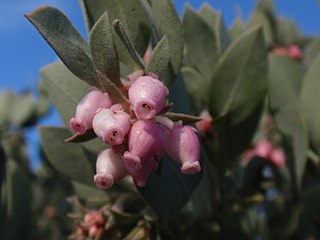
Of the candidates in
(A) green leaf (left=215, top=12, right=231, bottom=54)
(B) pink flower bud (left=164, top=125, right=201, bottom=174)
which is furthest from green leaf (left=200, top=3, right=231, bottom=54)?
(B) pink flower bud (left=164, top=125, right=201, bottom=174)

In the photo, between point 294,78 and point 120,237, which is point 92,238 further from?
point 294,78

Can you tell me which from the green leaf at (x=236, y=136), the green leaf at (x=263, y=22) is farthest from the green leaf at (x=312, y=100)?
the green leaf at (x=263, y=22)

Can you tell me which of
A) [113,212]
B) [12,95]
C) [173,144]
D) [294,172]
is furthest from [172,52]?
[12,95]

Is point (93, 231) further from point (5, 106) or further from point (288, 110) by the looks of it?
point (5, 106)

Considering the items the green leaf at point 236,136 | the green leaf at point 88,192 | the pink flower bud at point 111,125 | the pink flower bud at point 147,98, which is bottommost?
the green leaf at point 88,192

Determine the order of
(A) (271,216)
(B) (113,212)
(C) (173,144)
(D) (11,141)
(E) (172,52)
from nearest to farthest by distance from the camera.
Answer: (C) (173,144), (E) (172,52), (B) (113,212), (A) (271,216), (D) (11,141)

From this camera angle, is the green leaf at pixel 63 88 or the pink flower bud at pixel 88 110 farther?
the green leaf at pixel 63 88

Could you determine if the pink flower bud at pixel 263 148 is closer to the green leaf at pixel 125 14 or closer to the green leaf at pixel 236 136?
the green leaf at pixel 236 136
